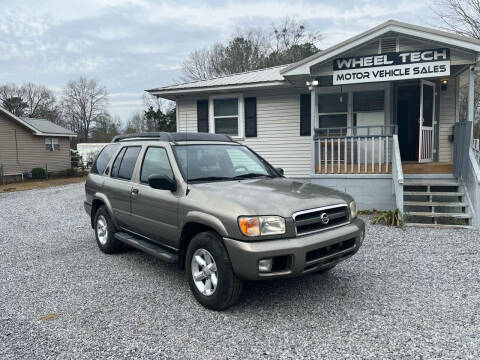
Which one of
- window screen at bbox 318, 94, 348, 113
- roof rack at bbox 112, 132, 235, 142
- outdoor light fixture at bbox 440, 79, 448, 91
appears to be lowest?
roof rack at bbox 112, 132, 235, 142

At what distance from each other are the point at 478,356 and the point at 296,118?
9.14 meters

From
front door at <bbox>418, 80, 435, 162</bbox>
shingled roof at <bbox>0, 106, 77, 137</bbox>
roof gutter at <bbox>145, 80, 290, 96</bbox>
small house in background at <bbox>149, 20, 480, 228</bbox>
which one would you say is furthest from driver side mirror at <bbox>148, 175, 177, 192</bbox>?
shingled roof at <bbox>0, 106, 77, 137</bbox>

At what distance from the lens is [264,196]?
11.5 feet

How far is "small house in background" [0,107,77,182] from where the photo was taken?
75.2ft

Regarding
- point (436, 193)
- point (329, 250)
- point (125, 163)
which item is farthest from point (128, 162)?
point (436, 193)

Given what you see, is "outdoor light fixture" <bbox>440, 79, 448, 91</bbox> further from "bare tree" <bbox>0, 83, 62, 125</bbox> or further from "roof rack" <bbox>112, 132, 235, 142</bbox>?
"bare tree" <bbox>0, 83, 62, 125</bbox>

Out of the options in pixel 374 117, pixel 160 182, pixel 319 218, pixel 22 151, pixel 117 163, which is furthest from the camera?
pixel 22 151

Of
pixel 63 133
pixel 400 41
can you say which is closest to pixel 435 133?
pixel 400 41

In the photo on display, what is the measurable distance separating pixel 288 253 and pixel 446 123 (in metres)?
8.99

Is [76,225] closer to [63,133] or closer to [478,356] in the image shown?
[478,356]

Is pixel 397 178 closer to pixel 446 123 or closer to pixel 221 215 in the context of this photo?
pixel 446 123

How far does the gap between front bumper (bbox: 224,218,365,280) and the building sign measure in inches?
244

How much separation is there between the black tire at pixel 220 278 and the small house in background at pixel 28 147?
22.8 metres

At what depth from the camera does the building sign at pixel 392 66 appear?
800 cm
